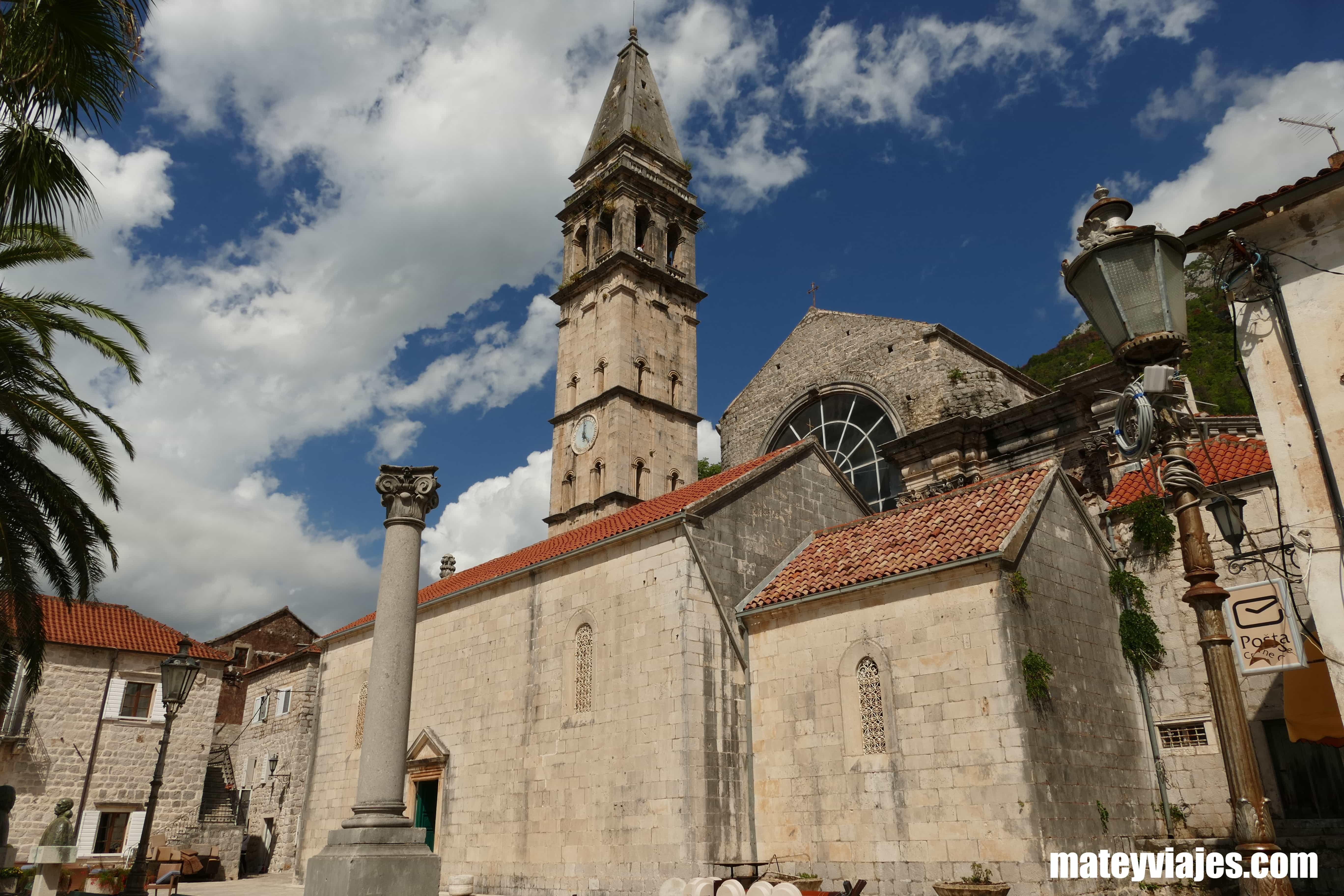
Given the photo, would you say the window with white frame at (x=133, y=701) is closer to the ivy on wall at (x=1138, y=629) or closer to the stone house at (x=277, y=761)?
the stone house at (x=277, y=761)

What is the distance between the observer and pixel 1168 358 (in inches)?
212

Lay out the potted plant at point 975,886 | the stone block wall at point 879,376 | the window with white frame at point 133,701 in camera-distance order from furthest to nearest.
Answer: the window with white frame at point 133,701 < the stone block wall at point 879,376 < the potted plant at point 975,886

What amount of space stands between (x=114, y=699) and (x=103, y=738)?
3.97 feet

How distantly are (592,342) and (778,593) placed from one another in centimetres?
1959

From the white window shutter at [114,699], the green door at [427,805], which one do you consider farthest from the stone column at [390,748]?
the white window shutter at [114,699]

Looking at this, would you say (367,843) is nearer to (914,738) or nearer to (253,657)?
(914,738)

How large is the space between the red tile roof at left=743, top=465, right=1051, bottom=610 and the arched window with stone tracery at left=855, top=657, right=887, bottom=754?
4.69 ft

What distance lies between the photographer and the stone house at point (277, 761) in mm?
29234

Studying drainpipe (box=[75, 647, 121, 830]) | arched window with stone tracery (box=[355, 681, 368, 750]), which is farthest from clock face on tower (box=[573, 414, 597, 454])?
drainpipe (box=[75, 647, 121, 830])

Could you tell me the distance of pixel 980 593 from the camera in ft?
42.6

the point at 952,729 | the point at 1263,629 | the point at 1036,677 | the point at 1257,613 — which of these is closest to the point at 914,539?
the point at 1036,677

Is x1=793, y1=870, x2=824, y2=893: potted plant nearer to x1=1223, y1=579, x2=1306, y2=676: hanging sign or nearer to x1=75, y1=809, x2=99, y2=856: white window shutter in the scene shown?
x1=1223, y1=579, x2=1306, y2=676: hanging sign

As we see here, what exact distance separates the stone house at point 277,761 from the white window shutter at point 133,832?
326 centimetres

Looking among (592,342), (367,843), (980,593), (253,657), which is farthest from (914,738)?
(253,657)
